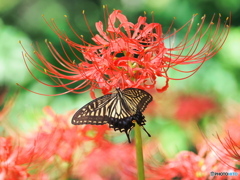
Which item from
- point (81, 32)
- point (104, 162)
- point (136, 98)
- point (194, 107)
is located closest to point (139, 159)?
point (136, 98)

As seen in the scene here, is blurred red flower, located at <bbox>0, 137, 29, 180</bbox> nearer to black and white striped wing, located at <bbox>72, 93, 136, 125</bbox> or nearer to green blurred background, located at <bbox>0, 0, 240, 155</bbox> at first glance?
black and white striped wing, located at <bbox>72, 93, 136, 125</bbox>

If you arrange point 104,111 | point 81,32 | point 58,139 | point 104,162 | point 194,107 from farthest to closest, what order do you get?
point 81,32 < point 194,107 < point 104,162 < point 58,139 < point 104,111

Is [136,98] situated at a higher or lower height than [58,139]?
higher

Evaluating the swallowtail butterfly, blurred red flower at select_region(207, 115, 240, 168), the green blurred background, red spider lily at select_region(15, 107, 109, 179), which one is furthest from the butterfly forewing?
the green blurred background

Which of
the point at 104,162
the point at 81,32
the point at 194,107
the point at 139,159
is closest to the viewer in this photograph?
the point at 139,159

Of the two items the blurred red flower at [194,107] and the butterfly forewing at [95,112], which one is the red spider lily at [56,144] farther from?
the blurred red flower at [194,107]

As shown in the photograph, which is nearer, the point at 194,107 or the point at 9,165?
the point at 9,165

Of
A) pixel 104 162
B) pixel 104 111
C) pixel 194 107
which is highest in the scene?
pixel 104 111

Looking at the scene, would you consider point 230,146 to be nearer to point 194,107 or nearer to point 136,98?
point 136,98
